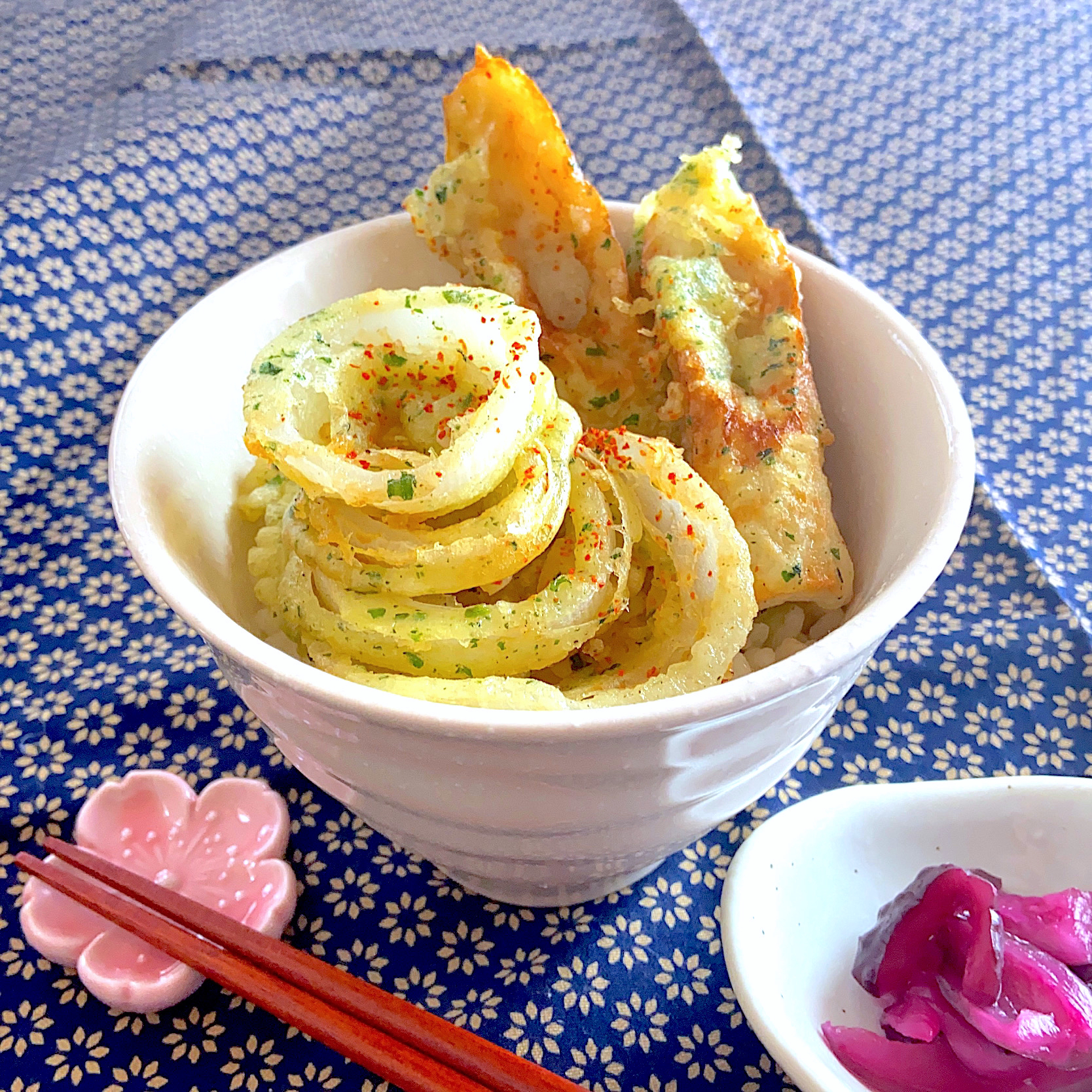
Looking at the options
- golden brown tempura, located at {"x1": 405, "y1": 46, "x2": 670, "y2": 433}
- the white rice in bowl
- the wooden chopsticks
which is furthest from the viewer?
golden brown tempura, located at {"x1": 405, "y1": 46, "x2": 670, "y2": 433}

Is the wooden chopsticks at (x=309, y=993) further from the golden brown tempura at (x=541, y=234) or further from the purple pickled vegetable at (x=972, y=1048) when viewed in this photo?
the golden brown tempura at (x=541, y=234)

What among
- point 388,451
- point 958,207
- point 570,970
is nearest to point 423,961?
point 570,970

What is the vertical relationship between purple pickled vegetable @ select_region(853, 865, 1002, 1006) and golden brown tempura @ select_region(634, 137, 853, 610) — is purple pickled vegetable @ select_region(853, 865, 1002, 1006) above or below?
below

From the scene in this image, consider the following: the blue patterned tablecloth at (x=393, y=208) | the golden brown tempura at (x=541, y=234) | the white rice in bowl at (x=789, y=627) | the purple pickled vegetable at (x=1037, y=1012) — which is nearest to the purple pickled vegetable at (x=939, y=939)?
the purple pickled vegetable at (x=1037, y=1012)

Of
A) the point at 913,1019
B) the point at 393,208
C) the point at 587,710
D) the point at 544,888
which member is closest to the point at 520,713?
the point at 587,710

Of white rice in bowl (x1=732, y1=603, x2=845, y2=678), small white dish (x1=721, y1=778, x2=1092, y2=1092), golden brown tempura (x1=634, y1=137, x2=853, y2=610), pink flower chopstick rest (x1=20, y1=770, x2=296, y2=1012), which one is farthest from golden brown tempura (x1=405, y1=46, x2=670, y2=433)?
pink flower chopstick rest (x1=20, y1=770, x2=296, y2=1012)

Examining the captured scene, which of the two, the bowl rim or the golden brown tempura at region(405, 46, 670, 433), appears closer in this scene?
the bowl rim

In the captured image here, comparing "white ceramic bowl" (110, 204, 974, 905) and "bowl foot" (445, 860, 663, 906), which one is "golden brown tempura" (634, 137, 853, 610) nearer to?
"white ceramic bowl" (110, 204, 974, 905)
